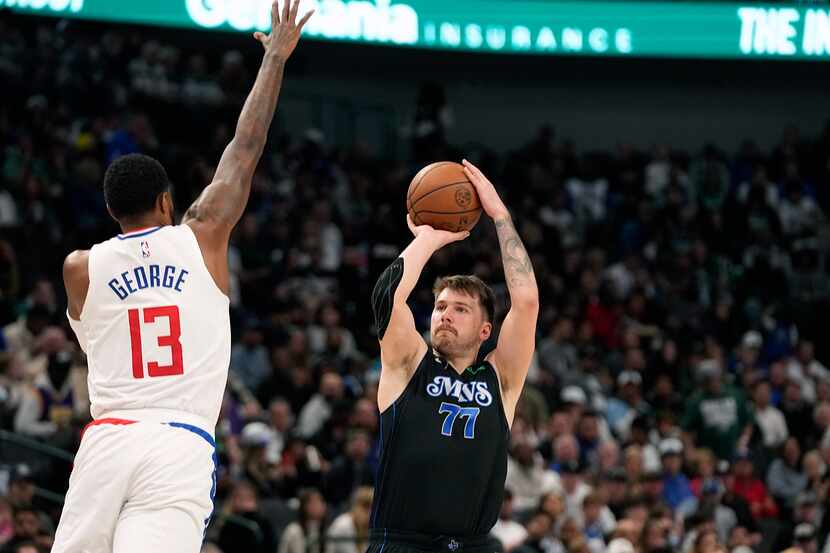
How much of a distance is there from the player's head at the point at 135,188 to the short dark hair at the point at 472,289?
1353 mm

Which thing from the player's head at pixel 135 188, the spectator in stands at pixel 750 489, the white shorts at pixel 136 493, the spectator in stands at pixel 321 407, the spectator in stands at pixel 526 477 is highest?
the player's head at pixel 135 188

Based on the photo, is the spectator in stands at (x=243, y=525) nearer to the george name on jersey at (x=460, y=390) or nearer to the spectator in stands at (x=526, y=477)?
the spectator in stands at (x=526, y=477)

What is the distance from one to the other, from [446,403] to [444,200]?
36.4 inches

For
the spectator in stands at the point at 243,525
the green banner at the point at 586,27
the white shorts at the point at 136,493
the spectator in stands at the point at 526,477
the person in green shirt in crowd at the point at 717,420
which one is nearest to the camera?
the white shorts at the point at 136,493

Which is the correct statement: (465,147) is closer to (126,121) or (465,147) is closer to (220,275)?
(126,121)

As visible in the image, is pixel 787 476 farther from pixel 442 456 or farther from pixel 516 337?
pixel 442 456

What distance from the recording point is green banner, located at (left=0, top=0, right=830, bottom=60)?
16.0m

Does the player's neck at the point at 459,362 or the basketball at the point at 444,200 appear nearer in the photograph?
the player's neck at the point at 459,362

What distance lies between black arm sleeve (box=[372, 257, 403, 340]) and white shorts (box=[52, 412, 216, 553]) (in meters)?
1.12

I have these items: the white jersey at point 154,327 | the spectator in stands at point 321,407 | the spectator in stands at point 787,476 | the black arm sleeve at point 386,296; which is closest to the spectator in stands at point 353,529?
the spectator in stands at point 321,407

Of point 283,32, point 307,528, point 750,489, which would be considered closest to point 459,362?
point 283,32

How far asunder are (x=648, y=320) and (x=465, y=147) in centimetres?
523

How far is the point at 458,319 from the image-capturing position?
244 inches

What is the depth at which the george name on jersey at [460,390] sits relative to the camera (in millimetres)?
6086
